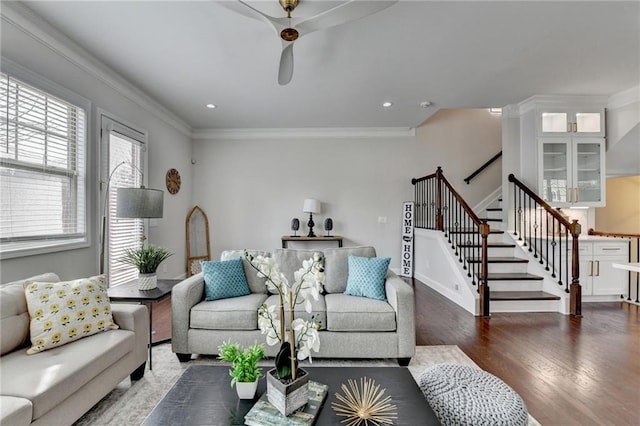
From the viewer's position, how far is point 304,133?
19.6 feet

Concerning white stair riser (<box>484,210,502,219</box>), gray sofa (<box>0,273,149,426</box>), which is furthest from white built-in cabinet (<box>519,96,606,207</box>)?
gray sofa (<box>0,273,149,426</box>)

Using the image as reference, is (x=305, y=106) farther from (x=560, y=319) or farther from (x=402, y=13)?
(x=560, y=319)

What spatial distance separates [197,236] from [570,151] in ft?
20.6

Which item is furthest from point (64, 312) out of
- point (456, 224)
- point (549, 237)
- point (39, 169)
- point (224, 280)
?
point (549, 237)

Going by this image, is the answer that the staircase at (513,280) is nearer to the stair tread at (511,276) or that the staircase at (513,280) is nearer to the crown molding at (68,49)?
the stair tread at (511,276)

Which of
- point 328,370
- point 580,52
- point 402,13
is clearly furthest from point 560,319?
point 402,13

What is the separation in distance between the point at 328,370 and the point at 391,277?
1.42 m

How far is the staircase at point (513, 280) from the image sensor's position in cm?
388

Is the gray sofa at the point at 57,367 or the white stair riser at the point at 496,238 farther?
the white stair riser at the point at 496,238

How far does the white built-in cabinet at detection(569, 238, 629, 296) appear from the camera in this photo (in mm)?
4266

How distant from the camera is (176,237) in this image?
5.26 metres

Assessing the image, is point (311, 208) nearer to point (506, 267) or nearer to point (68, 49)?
point (506, 267)

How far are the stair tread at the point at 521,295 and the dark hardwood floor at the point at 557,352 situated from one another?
0.70 ft

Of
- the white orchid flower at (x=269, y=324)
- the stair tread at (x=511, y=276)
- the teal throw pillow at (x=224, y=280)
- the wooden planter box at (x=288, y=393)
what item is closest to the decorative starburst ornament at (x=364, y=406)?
the wooden planter box at (x=288, y=393)
